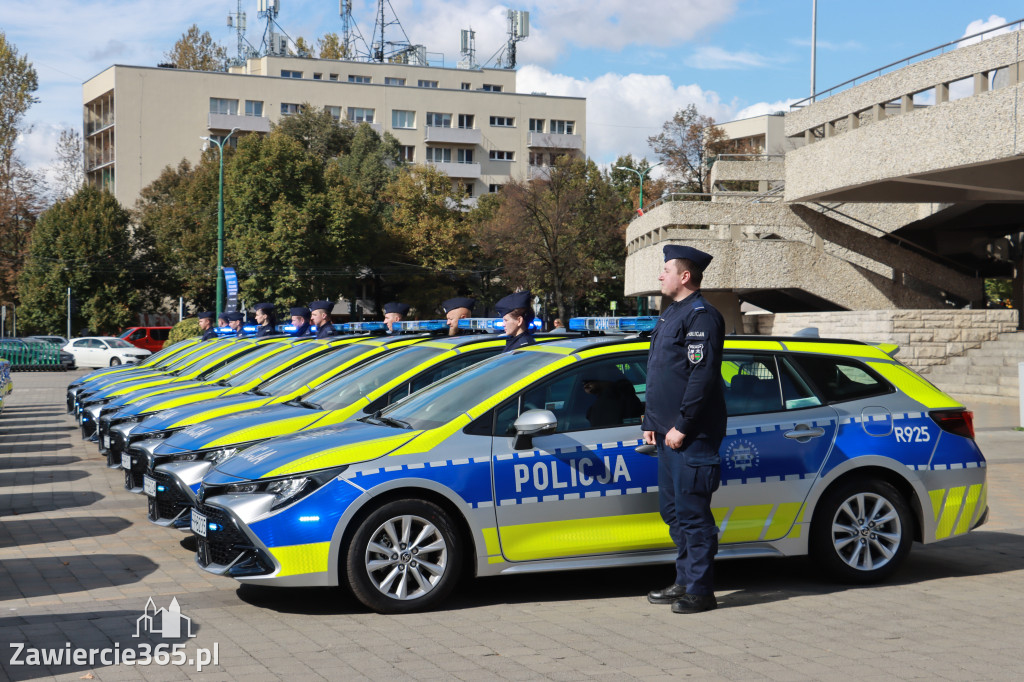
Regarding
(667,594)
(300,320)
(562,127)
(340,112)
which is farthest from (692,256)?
(562,127)

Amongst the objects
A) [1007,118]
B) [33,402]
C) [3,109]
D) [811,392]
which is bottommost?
[33,402]

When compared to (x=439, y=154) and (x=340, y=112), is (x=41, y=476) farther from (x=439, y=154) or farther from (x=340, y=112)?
(x=439, y=154)

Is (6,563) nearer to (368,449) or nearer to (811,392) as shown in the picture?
(368,449)

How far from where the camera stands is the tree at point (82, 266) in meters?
58.2

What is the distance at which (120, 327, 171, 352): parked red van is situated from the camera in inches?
2016

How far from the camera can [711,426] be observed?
19.8ft

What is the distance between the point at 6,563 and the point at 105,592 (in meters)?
1.40

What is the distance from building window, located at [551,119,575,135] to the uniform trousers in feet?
283

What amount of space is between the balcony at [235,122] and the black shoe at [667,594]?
253ft

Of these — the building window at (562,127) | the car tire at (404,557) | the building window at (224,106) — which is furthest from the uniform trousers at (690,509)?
the building window at (562,127)

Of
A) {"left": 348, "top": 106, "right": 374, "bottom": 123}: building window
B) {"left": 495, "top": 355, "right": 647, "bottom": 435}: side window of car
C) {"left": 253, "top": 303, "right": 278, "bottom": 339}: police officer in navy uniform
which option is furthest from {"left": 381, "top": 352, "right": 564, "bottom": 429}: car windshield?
{"left": 348, "top": 106, "right": 374, "bottom": 123}: building window

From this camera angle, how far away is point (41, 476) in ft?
41.5

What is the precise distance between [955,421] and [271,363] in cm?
726

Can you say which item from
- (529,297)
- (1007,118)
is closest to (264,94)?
(1007,118)
